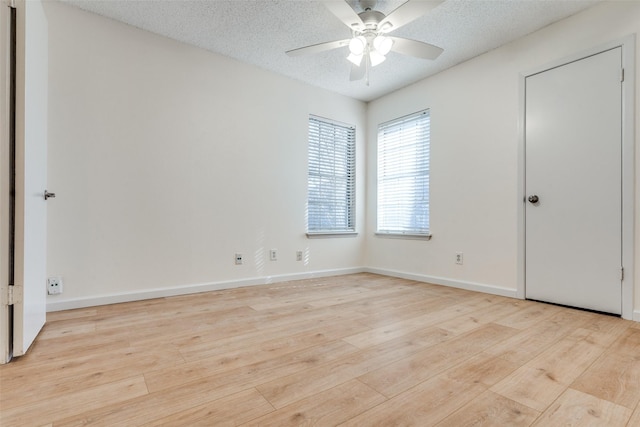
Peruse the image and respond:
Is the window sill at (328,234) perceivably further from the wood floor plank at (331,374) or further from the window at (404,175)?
the wood floor plank at (331,374)

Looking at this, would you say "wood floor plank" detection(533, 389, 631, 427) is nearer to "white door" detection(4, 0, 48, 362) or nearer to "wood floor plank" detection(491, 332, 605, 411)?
"wood floor plank" detection(491, 332, 605, 411)

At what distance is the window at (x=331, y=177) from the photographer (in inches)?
158

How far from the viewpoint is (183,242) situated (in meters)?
3.01

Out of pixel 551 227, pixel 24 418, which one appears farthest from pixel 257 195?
pixel 551 227

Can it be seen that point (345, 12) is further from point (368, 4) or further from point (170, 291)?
point (170, 291)

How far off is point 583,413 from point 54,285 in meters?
3.24

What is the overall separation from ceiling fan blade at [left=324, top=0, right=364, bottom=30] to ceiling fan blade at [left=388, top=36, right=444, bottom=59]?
29 centimetres

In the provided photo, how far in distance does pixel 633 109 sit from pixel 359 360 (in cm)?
263

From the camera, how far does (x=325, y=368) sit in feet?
4.97

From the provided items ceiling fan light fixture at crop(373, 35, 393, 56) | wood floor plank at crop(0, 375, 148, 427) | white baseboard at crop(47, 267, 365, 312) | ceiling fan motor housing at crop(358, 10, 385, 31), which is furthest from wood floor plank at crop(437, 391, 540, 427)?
white baseboard at crop(47, 267, 365, 312)

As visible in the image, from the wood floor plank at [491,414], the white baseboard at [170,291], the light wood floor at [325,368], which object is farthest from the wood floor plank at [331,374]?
the white baseboard at [170,291]

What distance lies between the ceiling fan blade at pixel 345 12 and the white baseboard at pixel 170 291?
255cm

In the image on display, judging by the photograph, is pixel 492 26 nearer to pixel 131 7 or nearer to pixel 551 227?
pixel 551 227

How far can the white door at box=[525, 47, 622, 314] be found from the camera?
2379mm
